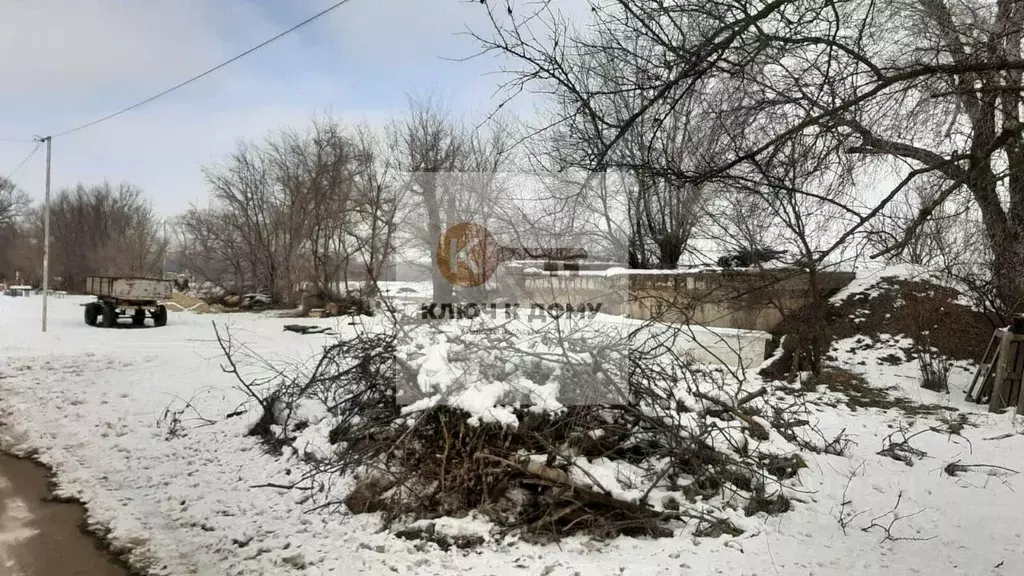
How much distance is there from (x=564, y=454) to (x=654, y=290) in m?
5.15

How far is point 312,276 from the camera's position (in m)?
18.5

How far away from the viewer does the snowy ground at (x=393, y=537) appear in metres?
3.12

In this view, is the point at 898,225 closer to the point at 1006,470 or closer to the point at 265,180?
the point at 1006,470

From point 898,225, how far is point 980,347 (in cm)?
660

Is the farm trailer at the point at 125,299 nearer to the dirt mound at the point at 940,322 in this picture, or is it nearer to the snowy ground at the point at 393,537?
the snowy ground at the point at 393,537

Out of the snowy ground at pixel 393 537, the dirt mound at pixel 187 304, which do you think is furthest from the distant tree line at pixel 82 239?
the snowy ground at pixel 393 537

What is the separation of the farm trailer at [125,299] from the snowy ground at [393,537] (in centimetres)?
950

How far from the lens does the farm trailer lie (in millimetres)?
15266

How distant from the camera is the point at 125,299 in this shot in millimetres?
15328

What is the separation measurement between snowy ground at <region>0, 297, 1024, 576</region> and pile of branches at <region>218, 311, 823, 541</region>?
0.18 m

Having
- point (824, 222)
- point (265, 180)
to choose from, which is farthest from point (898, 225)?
point (265, 180)

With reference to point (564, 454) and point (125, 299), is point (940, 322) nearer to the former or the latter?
point (564, 454)

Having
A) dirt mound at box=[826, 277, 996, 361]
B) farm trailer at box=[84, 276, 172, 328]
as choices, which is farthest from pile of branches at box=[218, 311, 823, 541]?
farm trailer at box=[84, 276, 172, 328]

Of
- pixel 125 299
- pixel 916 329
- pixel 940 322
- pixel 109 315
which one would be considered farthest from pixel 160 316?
pixel 940 322
